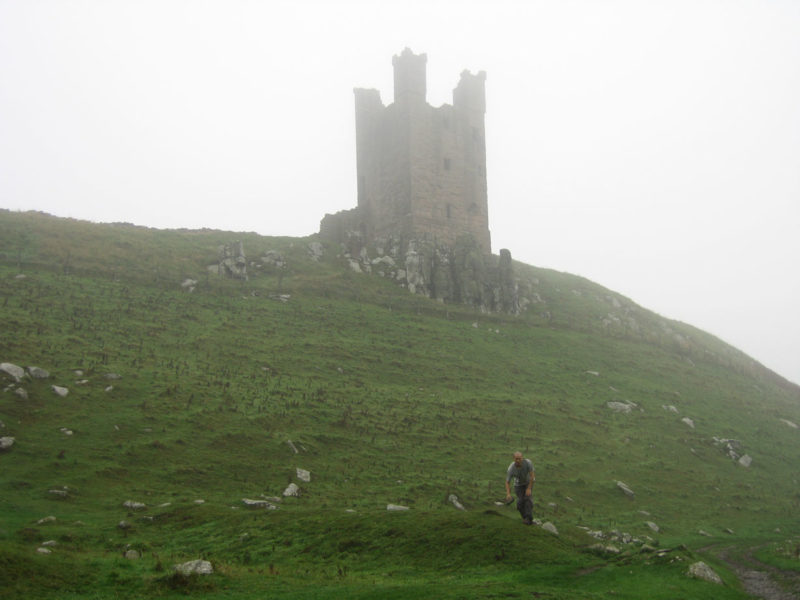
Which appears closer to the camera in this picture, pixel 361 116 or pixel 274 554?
pixel 274 554

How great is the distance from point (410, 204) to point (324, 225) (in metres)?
9.44

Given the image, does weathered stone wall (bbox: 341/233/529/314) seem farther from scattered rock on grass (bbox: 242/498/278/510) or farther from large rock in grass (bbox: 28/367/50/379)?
scattered rock on grass (bbox: 242/498/278/510)

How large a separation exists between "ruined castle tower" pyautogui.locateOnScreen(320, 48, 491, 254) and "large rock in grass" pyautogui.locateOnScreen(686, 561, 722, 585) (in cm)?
5513

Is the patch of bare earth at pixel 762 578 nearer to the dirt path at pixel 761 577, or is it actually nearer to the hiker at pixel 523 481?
the dirt path at pixel 761 577

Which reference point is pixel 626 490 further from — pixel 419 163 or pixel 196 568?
pixel 419 163

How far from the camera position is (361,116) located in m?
78.5

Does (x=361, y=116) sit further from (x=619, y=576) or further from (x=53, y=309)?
(x=619, y=576)

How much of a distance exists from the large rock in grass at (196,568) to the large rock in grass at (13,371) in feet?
62.2

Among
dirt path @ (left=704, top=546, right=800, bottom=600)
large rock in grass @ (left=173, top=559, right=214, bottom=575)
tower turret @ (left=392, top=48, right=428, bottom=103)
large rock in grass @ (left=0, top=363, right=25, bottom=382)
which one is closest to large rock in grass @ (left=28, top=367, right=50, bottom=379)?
large rock in grass @ (left=0, top=363, right=25, bottom=382)

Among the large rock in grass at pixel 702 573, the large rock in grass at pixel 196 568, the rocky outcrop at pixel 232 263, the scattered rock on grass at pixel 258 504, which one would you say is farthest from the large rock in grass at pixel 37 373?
the large rock in grass at pixel 702 573

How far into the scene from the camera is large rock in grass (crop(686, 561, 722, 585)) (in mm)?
16250

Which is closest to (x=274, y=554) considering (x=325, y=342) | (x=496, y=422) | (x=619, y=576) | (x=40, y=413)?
(x=619, y=576)

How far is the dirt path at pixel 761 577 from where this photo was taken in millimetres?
17062

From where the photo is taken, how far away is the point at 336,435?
33.5m
